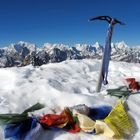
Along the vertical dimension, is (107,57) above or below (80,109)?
above

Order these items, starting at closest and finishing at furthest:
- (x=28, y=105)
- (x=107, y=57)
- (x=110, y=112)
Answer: (x=110, y=112) → (x=28, y=105) → (x=107, y=57)

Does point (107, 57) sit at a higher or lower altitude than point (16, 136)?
higher

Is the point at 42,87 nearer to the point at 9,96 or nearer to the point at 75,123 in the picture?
the point at 9,96

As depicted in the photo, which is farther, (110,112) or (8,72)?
(8,72)

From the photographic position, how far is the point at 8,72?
13.2 m

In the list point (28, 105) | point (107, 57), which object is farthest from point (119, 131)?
point (107, 57)

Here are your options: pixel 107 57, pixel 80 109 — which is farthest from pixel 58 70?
pixel 80 109

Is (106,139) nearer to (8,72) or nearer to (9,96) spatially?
(9,96)

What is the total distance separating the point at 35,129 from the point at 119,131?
6.07 feet

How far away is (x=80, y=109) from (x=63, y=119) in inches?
30.0

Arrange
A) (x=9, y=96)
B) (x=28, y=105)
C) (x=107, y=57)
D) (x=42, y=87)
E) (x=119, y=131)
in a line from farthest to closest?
(x=107, y=57), (x=42, y=87), (x=9, y=96), (x=28, y=105), (x=119, y=131)

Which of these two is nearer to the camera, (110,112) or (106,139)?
(106,139)

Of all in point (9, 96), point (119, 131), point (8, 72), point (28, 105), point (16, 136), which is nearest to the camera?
point (16, 136)

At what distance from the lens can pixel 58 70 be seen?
15336mm
